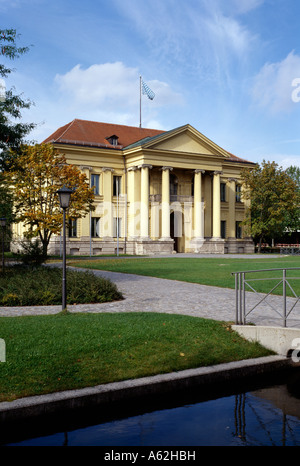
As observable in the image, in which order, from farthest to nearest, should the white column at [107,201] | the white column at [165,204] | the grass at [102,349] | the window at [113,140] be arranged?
the window at [113,140] → the white column at [107,201] → the white column at [165,204] → the grass at [102,349]

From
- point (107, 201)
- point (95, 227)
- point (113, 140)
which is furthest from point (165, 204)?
point (113, 140)

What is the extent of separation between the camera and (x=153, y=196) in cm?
5262

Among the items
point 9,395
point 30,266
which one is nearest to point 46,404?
point 9,395

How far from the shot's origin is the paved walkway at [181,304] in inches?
456

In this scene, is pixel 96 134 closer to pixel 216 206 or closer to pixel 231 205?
pixel 216 206

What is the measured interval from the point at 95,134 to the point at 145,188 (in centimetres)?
923

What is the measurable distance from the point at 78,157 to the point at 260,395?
44.6 meters

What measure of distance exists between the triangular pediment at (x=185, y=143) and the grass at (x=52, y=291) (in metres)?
35.1

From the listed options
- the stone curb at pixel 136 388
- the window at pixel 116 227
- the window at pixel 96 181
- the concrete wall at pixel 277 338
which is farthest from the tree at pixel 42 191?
the stone curb at pixel 136 388

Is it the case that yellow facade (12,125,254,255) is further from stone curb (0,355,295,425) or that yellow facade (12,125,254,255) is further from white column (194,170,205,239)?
stone curb (0,355,295,425)

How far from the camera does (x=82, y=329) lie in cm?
905

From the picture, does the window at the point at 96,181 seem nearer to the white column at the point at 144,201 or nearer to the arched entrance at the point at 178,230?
the white column at the point at 144,201

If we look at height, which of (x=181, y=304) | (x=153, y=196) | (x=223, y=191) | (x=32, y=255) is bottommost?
(x=181, y=304)

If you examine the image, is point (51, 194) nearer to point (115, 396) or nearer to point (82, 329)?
point (82, 329)
